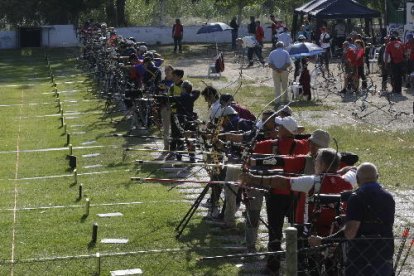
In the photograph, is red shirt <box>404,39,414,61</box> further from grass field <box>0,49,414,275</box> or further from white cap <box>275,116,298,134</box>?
white cap <box>275,116,298,134</box>

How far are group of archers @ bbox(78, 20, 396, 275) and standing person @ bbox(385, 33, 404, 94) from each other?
51.7 ft

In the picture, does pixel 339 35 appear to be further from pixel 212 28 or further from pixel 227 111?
pixel 227 111

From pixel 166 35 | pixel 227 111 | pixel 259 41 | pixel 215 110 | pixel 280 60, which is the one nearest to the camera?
pixel 227 111

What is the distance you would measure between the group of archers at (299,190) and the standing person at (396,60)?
15755 millimetres

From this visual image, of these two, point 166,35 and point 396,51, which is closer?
point 396,51

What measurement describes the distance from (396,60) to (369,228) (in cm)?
2263

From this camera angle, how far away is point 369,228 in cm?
882

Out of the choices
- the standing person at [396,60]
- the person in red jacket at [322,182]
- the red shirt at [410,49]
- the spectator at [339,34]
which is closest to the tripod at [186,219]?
the person in red jacket at [322,182]

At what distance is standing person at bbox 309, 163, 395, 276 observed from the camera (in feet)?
28.6

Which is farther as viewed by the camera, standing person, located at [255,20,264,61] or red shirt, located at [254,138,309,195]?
standing person, located at [255,20,264,61]

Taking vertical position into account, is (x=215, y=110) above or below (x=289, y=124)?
below

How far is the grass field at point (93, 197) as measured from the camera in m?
12.1

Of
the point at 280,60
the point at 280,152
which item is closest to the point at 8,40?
the point at 280,60

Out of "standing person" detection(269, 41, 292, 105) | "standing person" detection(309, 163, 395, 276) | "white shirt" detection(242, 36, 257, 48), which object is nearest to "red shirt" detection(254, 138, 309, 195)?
"standing person" detection(309, 163, 395, 276)
